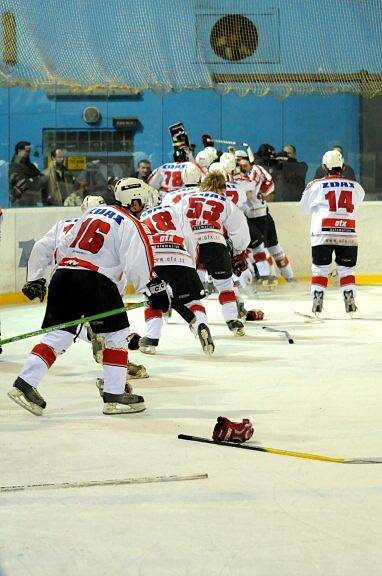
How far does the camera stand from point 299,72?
424 inches

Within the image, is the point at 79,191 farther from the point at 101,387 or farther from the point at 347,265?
the point at 101,387

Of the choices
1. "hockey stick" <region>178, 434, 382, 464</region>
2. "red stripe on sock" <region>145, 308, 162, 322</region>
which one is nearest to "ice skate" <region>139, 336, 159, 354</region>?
"red stripe on sock" <region>145, 308, 162, 322</region>

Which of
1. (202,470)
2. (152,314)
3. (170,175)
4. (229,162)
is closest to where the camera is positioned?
(202,470)

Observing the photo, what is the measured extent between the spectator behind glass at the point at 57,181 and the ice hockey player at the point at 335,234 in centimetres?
302

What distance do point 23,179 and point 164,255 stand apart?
424 cm

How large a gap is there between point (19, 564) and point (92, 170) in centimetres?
897

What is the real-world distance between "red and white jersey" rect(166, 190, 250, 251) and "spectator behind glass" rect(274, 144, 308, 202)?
4145 millimetres

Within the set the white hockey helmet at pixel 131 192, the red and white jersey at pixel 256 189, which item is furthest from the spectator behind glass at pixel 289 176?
the white hockey helmet at pixel 131 192

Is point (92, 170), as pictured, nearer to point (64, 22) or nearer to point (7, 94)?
point (7, 94)

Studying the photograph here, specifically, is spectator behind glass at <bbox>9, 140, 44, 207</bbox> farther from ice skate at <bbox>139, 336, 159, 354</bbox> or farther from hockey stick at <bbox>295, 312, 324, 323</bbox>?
ice skate at <bbox>139, 336, 159, 354</bbox>

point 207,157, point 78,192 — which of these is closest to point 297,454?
point 207,157

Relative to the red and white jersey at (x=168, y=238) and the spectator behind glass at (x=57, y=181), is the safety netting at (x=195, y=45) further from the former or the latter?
the red and white jersey at (x=168, y=238)

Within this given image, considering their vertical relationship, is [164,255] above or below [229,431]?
above

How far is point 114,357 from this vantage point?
6.09 meters
